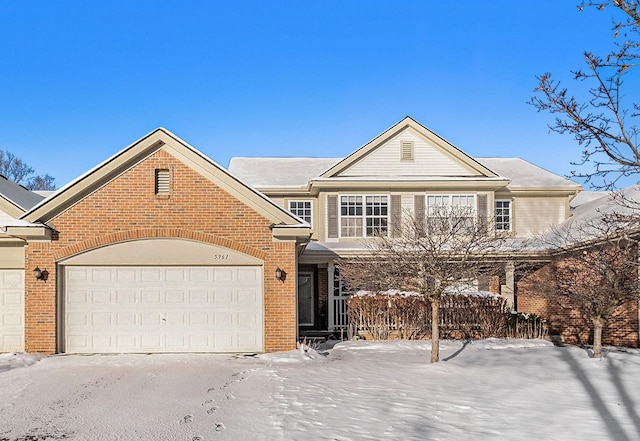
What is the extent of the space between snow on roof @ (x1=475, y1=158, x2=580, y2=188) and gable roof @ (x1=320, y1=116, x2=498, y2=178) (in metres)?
1.07

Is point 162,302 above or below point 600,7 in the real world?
below

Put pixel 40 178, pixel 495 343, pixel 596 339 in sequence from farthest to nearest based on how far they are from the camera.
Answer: pixel 40 178 < pixel 495 343 < pixel 596 339

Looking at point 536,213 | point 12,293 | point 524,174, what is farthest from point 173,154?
point 524,174

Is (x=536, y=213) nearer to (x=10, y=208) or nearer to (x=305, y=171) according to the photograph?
(x=305, y=171)

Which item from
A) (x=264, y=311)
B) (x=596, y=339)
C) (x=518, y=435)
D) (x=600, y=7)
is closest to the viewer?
(x=600, y=7)

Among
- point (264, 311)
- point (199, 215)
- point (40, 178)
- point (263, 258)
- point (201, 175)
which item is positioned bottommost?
point (264, 311)

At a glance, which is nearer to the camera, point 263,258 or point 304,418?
point 304,418

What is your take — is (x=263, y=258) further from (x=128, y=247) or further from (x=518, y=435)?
(x=518, y=435)

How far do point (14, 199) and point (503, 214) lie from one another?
17.3 metres

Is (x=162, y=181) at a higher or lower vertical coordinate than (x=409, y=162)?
lower

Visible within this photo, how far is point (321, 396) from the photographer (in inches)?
340

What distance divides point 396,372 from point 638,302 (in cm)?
726

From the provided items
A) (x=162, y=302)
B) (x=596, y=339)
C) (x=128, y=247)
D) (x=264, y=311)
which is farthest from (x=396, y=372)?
(x=128, y=247)

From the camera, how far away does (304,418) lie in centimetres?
733
